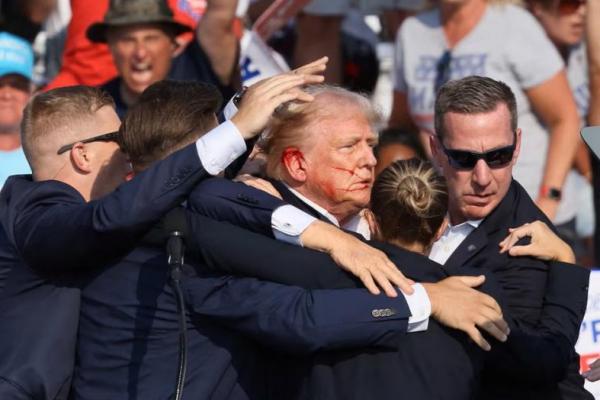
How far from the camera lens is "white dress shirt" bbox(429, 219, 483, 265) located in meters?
4.66

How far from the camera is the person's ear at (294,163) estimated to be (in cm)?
439

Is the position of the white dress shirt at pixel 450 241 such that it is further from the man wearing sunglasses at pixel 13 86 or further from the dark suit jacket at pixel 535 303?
the man wearing sunglasses at pixel 13 86

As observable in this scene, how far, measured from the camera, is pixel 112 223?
13.4ft

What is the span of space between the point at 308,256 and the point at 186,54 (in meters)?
3.70

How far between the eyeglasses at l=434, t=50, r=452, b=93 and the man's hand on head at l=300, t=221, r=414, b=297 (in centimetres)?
361

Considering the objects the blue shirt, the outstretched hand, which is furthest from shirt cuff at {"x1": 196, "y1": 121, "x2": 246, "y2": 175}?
the blue shirt

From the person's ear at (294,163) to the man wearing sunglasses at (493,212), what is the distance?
0.55 meters

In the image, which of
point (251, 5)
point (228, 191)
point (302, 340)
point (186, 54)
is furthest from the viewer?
point (251, 5)

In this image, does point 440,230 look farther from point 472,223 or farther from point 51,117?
point 51,117

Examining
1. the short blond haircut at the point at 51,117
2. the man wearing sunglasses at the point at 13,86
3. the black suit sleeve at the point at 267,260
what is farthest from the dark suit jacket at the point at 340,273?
the man wearing sunglasses at the point at 13,86

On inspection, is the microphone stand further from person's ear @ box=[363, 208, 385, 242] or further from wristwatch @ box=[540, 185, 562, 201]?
wristwatch @ box=[540, 185, 562, 201]

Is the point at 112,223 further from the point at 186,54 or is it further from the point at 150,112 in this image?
the point at 186,54

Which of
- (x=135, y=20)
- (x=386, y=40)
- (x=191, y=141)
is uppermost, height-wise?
(x=191, y=141)

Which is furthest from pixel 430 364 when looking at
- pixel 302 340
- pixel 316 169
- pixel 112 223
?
pixel 112 223
